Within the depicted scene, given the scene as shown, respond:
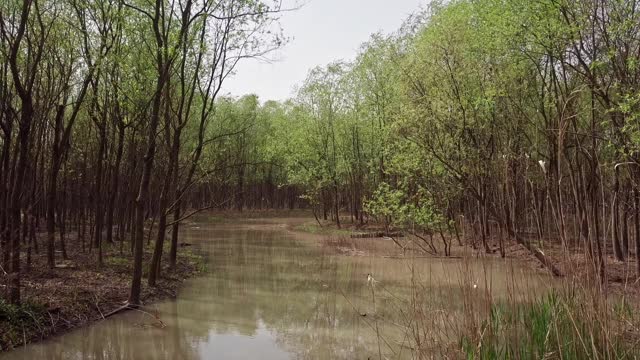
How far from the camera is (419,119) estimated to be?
18734 millimetres

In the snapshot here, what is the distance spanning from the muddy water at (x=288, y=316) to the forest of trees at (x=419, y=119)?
97 centimetres

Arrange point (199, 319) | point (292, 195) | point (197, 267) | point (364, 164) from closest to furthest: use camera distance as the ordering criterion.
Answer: point (199, 319), point (197, 267), point (364, 164), point (292, 195)

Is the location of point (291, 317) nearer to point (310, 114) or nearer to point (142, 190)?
point (142, 190)

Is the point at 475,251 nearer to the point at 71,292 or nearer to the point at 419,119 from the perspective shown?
the point at 71,292

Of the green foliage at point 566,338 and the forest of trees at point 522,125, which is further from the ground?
the forest of trees at point 522,125

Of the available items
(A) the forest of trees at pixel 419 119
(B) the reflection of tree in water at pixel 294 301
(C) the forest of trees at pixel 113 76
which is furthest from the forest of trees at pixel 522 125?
(C) the forest of trees at pixel 113 76

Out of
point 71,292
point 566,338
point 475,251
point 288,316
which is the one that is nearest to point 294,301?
point 288,316

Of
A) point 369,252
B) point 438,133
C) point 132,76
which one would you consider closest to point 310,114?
point 369,252

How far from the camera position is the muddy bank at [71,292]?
7883 mm

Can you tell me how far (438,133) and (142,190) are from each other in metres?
11.5

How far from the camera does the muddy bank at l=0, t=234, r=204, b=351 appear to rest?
7.88 m

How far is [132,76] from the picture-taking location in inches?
592

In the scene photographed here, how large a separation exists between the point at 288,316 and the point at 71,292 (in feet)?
14.8

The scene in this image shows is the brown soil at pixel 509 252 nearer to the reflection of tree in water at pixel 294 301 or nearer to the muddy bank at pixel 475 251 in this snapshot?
the muddy bank at pixel 475 251
